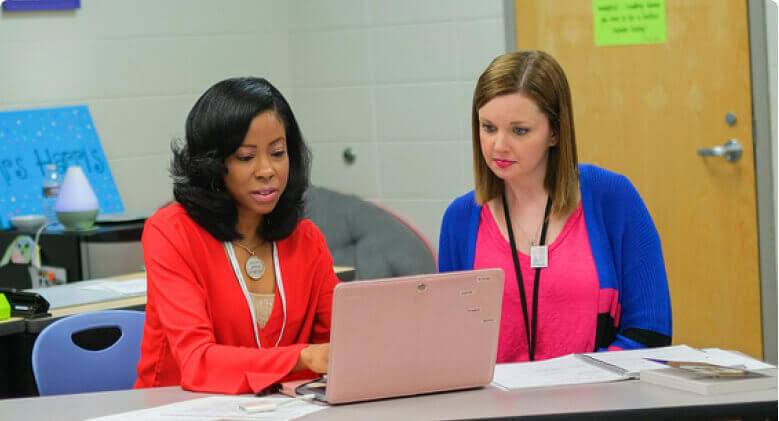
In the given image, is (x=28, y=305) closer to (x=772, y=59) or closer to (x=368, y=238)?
(x=368, y=238)

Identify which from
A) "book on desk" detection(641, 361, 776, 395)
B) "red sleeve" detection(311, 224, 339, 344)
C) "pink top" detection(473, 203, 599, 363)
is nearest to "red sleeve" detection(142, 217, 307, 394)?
"red sleeve" detection(311, 224, 339, 344)

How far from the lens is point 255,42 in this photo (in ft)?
17.3

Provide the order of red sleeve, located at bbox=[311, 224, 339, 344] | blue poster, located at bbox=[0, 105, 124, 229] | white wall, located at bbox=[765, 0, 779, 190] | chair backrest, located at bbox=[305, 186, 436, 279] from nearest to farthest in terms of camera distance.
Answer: red sleeve, located at bbox=[311, 224, 339, 344], white wall, located at bbox=[765, 0, 779, 190], chair backrest, located at bbox=[305, 186, 436, 279], blue poster, located at bbox=[0, 105, 124, 229]

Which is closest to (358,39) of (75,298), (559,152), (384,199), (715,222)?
(384,199)

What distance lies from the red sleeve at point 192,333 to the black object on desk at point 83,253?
2.01m

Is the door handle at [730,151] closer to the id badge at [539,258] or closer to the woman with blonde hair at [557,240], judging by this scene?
the woman with blonde hair at [557,240]

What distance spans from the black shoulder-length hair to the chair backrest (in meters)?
1.95

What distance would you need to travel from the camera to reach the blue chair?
2.69 m

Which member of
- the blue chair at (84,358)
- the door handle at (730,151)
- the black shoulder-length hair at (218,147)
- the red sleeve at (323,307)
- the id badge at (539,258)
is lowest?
the blue chair at (84,358)

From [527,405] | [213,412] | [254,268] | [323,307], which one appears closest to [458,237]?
[323,307]

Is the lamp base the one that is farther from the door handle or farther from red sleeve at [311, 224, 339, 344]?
the door handle

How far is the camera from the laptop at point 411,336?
201 centimetres

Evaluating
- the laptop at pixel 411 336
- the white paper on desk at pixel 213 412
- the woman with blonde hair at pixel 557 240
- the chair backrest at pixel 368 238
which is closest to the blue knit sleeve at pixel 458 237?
the woman with blonde hair at pixel 557 240

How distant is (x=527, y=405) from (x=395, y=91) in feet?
10.3
